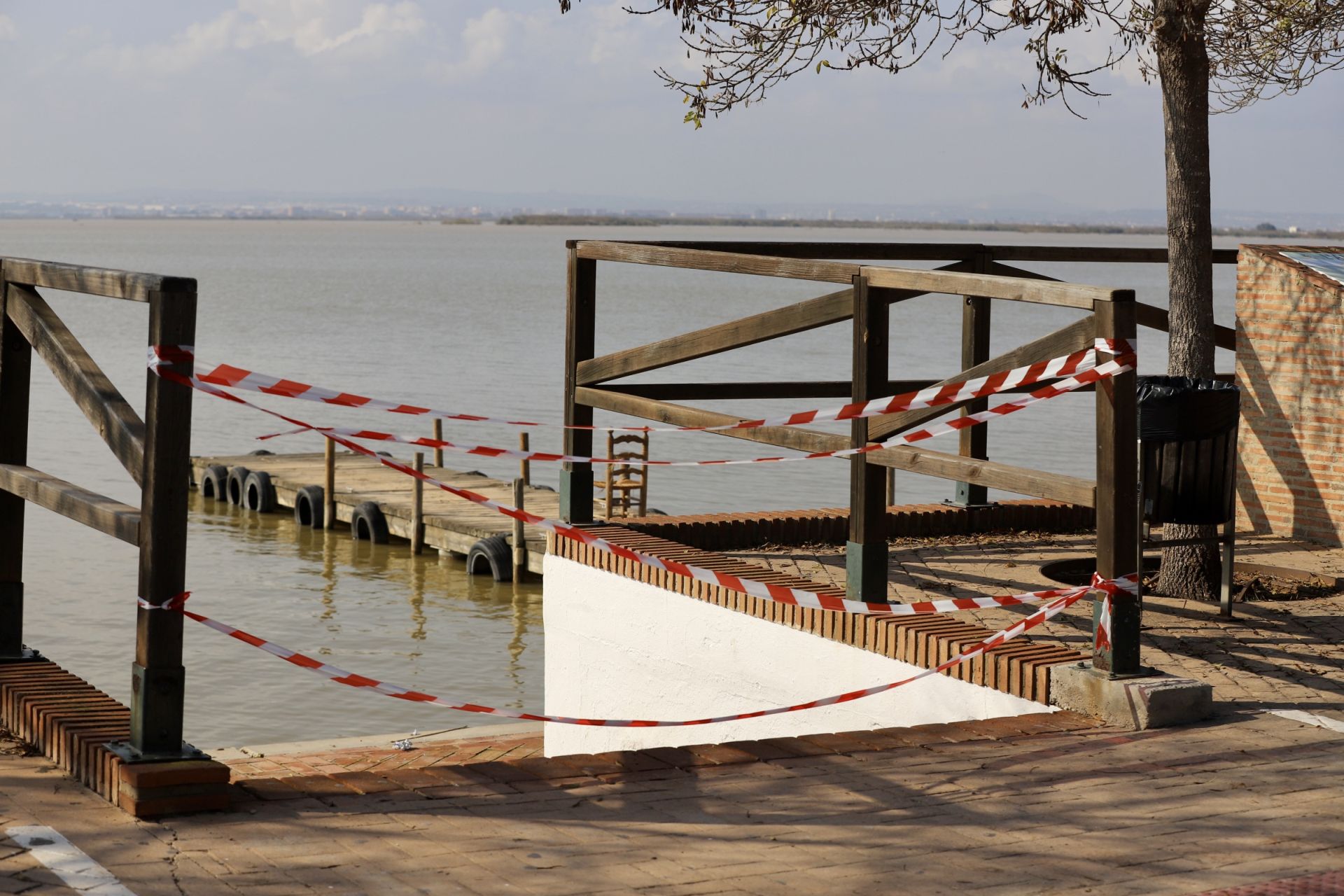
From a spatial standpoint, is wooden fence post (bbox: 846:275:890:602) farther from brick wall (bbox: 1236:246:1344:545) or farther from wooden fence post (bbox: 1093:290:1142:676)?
brick wall (bbox: 1236:246:1344:545)

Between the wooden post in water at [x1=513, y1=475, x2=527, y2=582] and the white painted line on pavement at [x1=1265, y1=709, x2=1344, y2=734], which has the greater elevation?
the white painted line on pavement at [x1=1265, y1=709, x2=1344, y2=734]

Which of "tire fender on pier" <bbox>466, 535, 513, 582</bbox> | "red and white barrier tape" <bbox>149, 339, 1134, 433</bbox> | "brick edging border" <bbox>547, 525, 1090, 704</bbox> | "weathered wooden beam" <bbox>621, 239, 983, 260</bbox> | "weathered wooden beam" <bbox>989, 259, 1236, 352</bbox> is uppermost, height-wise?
"weathered wooden beam" <bbox>621, 239, 983, 260</bbox>

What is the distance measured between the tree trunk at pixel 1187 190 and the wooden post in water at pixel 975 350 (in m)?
1.18

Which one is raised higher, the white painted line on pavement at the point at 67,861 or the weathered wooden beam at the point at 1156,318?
the weathered wooden beam at the point at 1156,318

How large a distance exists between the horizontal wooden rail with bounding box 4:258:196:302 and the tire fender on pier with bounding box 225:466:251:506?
76.4 ft

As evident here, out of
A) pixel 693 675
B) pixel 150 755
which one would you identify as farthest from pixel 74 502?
pixel 693 675

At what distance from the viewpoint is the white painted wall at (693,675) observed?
6.70 m

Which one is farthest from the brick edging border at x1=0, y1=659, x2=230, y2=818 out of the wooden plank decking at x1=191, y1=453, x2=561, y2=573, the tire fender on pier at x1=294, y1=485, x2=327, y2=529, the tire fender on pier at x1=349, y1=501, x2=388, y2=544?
the tire fender on pier at x1=294, y1=485, x2=327, y2=529

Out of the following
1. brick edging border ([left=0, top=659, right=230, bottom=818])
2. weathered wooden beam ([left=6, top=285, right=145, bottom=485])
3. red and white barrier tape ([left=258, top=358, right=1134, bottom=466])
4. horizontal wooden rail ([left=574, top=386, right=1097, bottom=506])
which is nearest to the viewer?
brick edging border ([left=0, top=659, right=230, bottom=818])

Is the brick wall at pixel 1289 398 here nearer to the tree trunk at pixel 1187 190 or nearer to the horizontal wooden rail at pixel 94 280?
the tree trunk at pixel 1187 190

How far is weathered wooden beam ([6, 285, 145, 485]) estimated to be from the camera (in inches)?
195

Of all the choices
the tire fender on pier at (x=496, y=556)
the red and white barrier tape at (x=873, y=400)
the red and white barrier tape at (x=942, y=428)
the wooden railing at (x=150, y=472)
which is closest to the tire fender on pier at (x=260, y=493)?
the tire fender on pier at (x=496, y=556)

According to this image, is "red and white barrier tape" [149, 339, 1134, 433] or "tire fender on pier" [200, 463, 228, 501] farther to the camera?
"tire fender on pier" [200, 463, 228, 501]

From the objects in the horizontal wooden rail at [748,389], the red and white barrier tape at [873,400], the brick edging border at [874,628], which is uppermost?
the horizontal wooden rail at [748,389]
